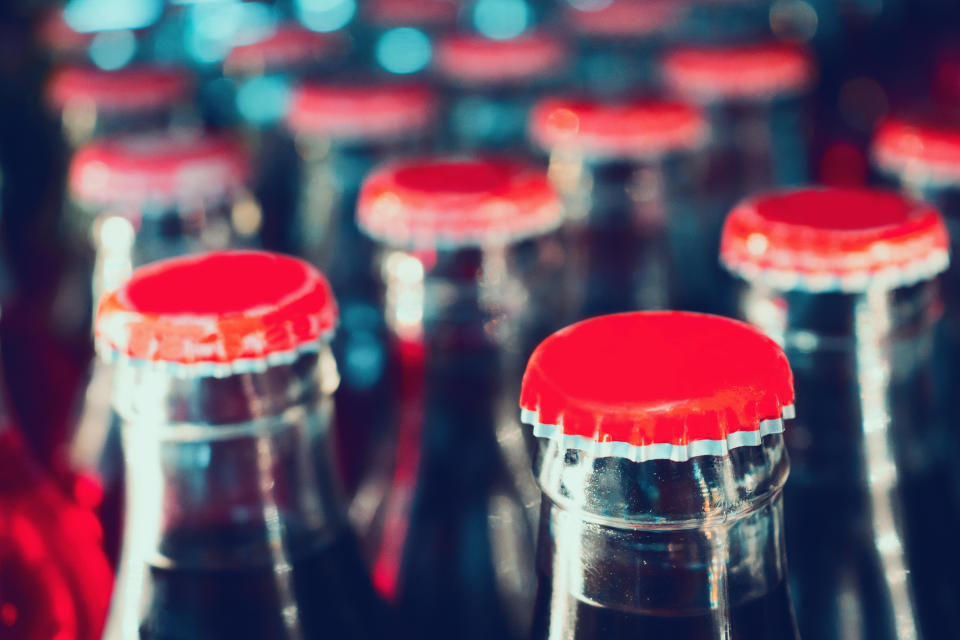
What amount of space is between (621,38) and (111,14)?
2.29 feet

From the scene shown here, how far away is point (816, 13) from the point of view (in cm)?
127

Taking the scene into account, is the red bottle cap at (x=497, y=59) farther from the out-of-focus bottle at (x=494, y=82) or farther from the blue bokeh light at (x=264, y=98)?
the blue bokeh light at (x=264, y=98)

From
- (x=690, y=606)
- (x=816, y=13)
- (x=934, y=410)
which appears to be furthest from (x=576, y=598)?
(x=816, y=13)

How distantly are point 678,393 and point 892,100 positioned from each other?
34.3 inches

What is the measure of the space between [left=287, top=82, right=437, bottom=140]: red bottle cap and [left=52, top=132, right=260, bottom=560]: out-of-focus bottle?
10 centimetres

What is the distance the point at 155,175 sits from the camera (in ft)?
2.65

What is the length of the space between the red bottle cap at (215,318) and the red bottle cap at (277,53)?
0.76 metres

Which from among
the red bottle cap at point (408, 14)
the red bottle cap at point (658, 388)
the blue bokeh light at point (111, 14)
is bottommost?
the red bottle cap at point (658, 388)

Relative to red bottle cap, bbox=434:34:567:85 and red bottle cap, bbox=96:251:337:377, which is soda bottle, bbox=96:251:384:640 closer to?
red bottle cap, bbox=96:251:337:377

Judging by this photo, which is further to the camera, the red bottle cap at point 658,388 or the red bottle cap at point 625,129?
the red bottle cap at point 625,129

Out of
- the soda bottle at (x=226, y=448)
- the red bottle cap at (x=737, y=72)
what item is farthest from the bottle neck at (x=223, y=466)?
the red bottle cap at (x=737, y=72)

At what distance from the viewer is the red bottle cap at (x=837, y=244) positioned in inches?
21.7

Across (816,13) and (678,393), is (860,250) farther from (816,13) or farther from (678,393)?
(816,13)

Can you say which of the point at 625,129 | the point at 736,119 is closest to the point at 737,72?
the point at 736,119
